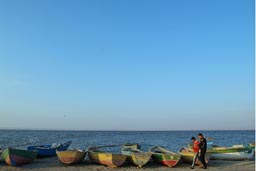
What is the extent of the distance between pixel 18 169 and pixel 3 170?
73 centimetres

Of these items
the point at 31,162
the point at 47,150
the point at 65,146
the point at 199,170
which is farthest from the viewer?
the point at 65,146

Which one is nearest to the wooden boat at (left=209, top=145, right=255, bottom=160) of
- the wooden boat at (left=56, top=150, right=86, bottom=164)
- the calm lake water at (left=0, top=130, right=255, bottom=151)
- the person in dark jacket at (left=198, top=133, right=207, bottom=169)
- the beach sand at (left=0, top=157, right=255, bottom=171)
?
the beach sand at (left=0, top=157, right=255, bottom=171)

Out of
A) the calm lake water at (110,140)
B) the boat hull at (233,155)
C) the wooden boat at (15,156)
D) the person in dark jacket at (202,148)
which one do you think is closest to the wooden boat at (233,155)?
the boat hull at (233,155)

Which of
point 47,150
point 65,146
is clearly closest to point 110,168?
point 47,150

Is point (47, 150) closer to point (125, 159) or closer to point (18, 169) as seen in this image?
point (18, 169)

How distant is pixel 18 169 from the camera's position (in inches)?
612

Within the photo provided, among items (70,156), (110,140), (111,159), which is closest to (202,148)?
(111,159)

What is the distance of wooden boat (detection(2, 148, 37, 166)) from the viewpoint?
53.9ft

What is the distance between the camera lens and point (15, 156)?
1656 centimetres

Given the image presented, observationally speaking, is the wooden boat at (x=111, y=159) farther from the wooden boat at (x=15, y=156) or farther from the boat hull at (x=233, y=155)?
the boat hull at (x=233, y=155)

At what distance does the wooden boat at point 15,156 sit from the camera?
647 inches

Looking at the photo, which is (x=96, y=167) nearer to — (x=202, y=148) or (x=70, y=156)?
(x=70, y=156)

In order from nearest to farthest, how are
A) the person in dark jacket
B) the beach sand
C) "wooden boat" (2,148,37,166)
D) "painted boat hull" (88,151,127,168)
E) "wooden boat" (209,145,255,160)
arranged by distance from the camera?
1. the person in dark jacket
2. the beach sand
3. "painted boat hull" (88,151,127,168)
4. "wooden boat" (2,148,37,166)
5. "wooden boat" (209,145,255,160)

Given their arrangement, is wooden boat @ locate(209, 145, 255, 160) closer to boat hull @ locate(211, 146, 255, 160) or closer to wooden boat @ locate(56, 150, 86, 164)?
boat hull @ locate(211, 146, 255, 160)
